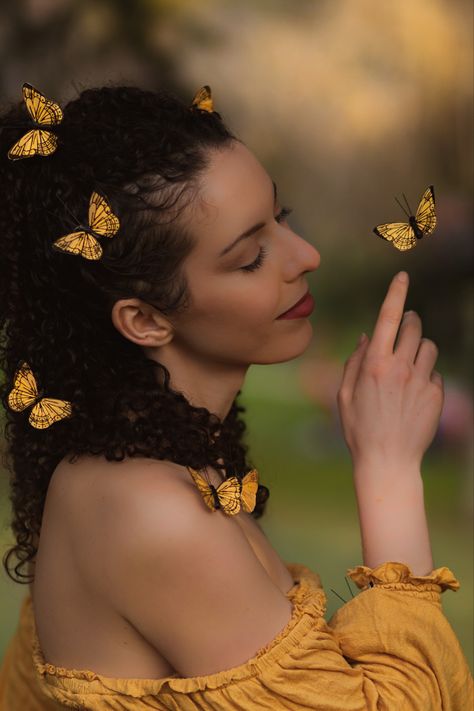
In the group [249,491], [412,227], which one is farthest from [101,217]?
[412,227]

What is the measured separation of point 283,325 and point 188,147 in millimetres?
254

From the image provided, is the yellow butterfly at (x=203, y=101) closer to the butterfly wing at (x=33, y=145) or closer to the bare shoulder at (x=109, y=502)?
the butterfly wing at (x=33, y=145)

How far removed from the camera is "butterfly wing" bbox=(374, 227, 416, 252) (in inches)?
61.1

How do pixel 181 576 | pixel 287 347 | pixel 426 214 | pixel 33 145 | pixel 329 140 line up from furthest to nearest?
pixel 329 140 → pixel 426 214 → pixel 287 347 → pixel 33 145 → pixel 181 576

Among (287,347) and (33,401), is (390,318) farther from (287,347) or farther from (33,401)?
(33,401)

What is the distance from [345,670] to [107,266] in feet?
1.80

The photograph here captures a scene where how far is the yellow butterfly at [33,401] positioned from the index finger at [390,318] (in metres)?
0.41

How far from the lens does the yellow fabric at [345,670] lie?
49.9 inches

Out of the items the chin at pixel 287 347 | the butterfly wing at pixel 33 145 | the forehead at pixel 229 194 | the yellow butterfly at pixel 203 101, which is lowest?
the chin at pixel 287 347

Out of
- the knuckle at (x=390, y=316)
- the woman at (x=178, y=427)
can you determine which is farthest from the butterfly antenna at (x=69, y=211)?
the knuckle at (x=390, y=316)

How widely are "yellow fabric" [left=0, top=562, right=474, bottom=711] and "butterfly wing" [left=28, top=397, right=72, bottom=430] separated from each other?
307 mm

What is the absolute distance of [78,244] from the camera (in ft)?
4.31

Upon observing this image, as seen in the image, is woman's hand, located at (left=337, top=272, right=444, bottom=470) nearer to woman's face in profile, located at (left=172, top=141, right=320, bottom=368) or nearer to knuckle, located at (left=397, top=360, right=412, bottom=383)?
knuckle, located at (left=397, top=360, right=412, bottom=383)

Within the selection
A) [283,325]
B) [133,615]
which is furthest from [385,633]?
[283,325]
